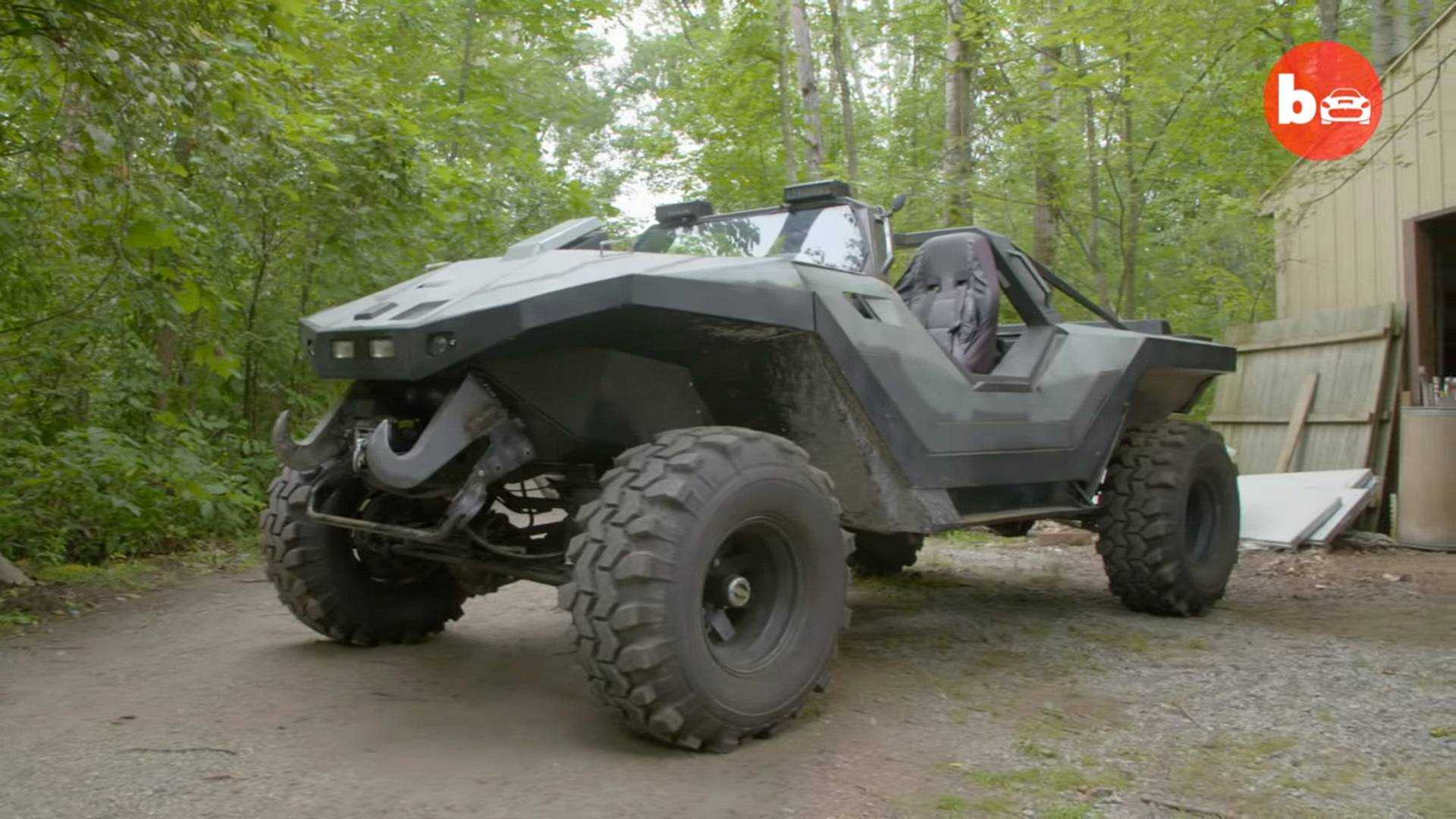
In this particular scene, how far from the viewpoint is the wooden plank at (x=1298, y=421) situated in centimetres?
920

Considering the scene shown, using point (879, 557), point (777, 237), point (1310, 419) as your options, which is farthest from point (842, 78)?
point (777, 237)

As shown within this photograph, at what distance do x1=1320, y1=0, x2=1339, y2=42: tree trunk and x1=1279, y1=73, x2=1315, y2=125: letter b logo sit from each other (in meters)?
0.78

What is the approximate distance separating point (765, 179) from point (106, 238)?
389 inches

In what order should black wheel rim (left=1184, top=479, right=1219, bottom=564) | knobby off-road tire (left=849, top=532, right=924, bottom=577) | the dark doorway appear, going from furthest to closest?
the dark doorway → knobby off-road tire (left=849, top=532, right=924, bottom=577) → black wheel rim (left=1184, top=479, right=1219, bottom=564)

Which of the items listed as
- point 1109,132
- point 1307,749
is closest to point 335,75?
point 1307,749

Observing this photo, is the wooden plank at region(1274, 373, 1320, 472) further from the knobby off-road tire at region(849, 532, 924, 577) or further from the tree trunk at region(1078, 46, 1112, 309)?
the knobby off-road tire at region(849, 532, 924, 577)

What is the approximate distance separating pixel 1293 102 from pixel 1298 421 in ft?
11.4

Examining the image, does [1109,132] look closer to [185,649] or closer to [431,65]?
[431,65]

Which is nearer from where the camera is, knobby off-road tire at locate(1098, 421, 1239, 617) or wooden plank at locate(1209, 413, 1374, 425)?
knobby off-road tire at locate(1098, 421, 1239, 617)

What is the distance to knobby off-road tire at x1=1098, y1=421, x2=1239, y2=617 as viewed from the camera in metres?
5.35

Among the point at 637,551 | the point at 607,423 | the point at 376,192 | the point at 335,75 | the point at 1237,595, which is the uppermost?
the point at 335,75

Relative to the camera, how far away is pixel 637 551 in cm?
306

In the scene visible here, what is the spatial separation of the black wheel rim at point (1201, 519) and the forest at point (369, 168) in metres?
4.92

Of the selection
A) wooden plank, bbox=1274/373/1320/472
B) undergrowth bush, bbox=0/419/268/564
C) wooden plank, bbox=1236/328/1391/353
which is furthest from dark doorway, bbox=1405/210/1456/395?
undergrowth bush, bbox=0/419/268/564
